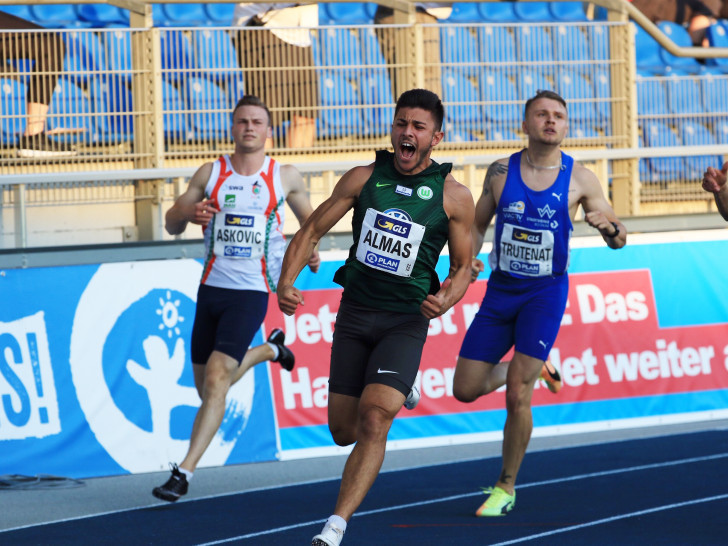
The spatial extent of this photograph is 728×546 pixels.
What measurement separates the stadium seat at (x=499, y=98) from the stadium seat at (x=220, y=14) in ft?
11.0

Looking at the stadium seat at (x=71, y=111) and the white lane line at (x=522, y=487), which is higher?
the stadium seat at (x=71, y=111)

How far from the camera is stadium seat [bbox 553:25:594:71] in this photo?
12.4 m

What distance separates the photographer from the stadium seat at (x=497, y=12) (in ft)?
51.0

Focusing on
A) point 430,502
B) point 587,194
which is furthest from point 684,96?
point 430,502

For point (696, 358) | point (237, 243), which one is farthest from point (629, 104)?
point (237, 243)

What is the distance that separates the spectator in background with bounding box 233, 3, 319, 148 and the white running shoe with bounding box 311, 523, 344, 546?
6.89 meters

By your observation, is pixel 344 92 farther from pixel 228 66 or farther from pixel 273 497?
pixel 273 497

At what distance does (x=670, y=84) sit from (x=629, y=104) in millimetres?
748

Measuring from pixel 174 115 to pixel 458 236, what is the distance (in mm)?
5980

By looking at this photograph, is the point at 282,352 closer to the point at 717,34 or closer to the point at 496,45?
the point at 496,45

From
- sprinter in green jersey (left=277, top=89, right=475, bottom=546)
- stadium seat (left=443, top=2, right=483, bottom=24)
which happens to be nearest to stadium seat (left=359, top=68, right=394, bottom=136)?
stadium seat (left=443, top=2, right=483, bottom=24)

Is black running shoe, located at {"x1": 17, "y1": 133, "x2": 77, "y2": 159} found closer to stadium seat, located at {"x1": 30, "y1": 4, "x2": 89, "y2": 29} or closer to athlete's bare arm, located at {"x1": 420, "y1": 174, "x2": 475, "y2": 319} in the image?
stadium seat, located at {"x1": 30, "y1": 4, "x2": 89, "y2": 29}

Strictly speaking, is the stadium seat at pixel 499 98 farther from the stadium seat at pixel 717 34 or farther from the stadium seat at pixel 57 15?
the stadium seat at pixel 717 34

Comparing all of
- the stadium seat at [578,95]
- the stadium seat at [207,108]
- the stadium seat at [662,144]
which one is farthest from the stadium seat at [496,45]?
the stadium seat at [207,108]
